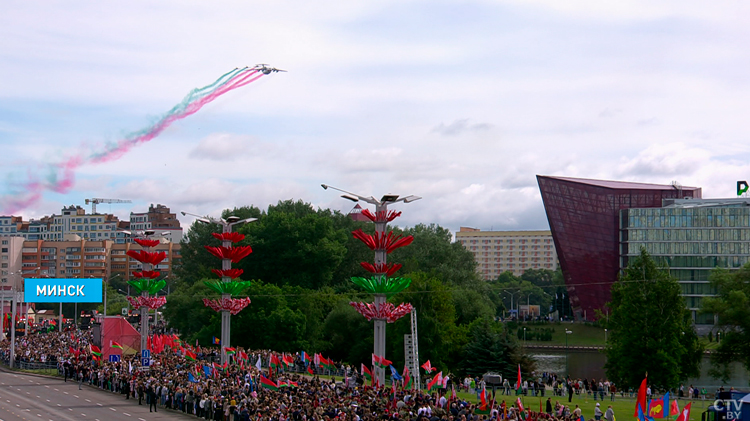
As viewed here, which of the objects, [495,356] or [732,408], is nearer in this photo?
[732,408]

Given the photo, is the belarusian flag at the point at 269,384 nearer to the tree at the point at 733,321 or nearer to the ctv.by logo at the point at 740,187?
the tree at the point at 733,321

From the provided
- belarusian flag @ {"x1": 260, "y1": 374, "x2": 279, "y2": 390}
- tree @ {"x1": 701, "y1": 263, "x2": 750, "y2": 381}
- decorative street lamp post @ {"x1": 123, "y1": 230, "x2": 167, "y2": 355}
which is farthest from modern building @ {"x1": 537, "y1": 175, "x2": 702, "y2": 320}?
belarusian flag @ {"x1": 260, "y1": 374, "x2": 279, "y2": 390}

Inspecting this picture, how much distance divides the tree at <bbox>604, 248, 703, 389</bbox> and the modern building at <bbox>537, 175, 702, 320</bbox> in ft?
238

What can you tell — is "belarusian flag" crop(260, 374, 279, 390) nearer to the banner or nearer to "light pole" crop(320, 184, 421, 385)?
"light pole" crop(320, 184, 421, 385)

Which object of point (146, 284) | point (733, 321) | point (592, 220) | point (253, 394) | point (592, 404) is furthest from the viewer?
point (592, 220)

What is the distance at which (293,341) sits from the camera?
76.9 m

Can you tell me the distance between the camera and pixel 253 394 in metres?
38.9

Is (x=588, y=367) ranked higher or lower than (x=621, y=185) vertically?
lower

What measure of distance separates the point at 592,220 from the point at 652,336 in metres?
78.1

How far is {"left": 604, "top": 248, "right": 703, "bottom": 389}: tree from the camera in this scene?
58.2 metres

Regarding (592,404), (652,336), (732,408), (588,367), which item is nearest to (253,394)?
(592,404)

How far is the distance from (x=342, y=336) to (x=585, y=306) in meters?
75.3

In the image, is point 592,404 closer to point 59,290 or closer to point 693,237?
point 59,290

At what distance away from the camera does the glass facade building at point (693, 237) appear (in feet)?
427
